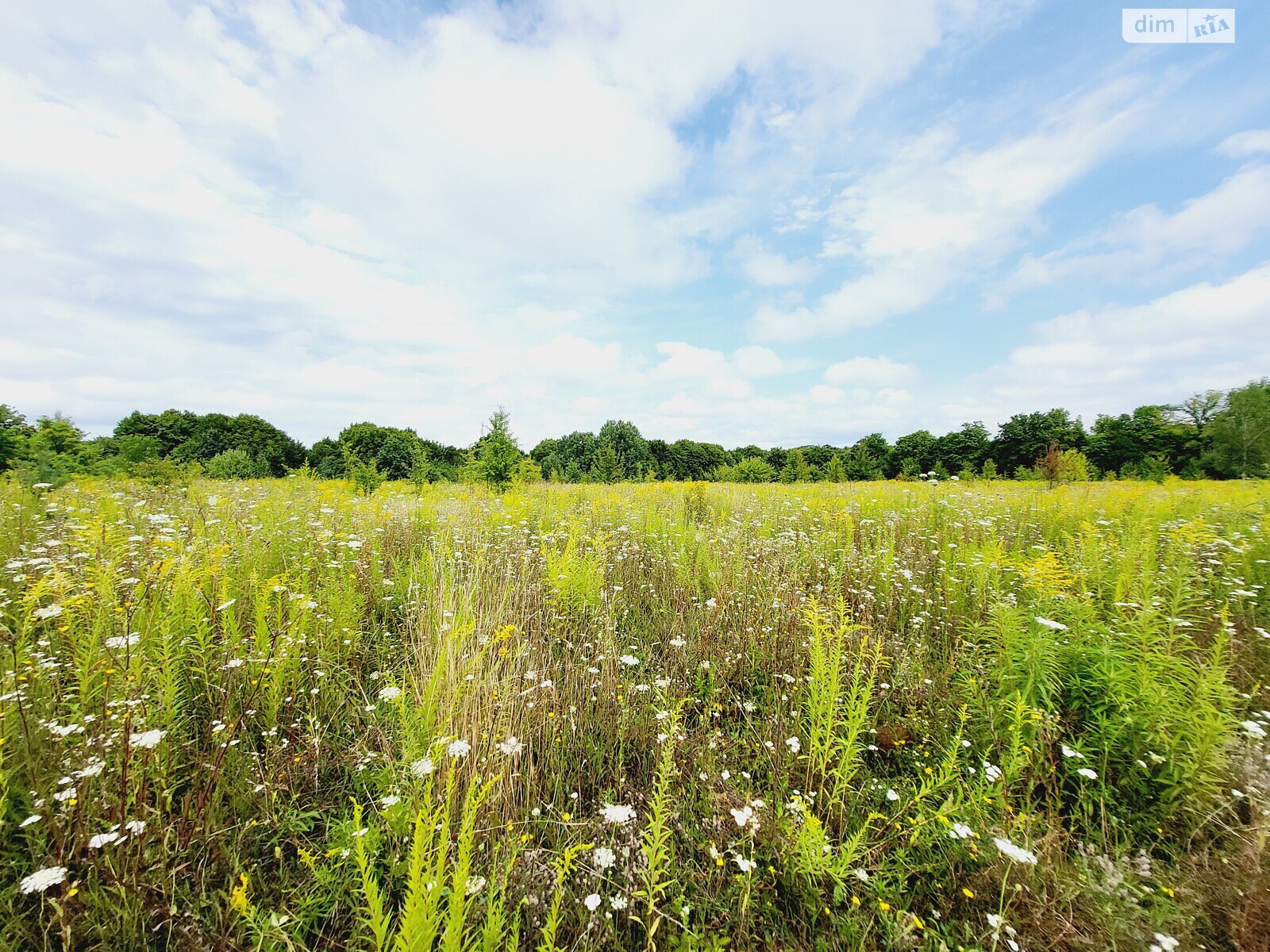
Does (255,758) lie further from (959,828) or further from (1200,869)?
(1200,869)

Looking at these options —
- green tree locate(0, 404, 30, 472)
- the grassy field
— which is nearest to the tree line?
green tree locate(0, 404, 30, 472)

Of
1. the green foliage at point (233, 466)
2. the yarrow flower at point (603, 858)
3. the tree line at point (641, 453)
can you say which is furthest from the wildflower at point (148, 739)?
the green foliage at point (233, 466)

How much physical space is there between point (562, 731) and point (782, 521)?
16.9ft

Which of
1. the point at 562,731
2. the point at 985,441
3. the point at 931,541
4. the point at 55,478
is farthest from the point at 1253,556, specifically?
the point at 985,441

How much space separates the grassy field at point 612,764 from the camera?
5.26 feet

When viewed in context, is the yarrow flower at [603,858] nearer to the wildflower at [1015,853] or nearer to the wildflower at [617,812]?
the wildflower at [617,812]

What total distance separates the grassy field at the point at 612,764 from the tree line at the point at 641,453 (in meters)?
7.20

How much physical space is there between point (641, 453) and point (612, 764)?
35286 mm

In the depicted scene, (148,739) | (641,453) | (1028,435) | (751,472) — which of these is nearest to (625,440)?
(641,453)

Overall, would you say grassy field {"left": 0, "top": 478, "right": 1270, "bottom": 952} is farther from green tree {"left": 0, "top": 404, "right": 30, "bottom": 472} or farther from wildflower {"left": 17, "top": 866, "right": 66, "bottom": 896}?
green tree {"left": 0, "top": 404, "right": 30, "bottom": 472}

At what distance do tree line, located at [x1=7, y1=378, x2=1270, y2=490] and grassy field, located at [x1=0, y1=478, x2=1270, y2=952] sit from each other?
720cm

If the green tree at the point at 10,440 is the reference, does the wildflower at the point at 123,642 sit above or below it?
below

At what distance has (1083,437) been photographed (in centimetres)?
4147

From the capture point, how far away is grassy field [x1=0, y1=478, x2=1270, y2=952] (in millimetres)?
1603
